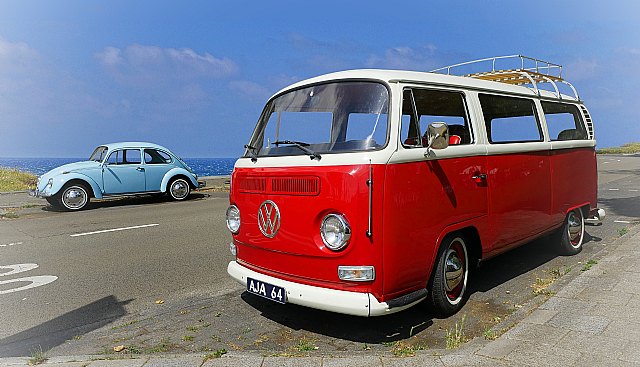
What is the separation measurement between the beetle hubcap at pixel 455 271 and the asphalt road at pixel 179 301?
0.73 feet

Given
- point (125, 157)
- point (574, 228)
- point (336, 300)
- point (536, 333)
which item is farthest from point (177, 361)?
point (125, 157)

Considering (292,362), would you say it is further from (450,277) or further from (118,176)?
(118,176)

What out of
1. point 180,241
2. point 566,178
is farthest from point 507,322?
point 180,241

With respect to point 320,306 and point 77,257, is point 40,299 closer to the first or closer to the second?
point 77,257

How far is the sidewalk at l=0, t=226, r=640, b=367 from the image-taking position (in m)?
3.36

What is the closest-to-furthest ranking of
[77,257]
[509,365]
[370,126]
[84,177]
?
[509,365]
[370,126]
[77,257]
[84,177]

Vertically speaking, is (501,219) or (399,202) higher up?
(399,202)

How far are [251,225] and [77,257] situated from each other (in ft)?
14.4

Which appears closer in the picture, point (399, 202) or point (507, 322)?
point (399, 202)

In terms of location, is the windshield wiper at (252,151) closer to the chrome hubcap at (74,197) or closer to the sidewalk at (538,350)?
the sidewalk at (538,350)

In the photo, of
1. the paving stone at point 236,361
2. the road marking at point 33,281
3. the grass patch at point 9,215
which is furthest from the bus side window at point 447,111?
the grass patch at point 9,215

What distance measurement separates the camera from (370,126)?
4094 mm

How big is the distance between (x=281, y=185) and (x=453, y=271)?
1.86 meters

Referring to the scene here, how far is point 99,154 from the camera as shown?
1416 cm
